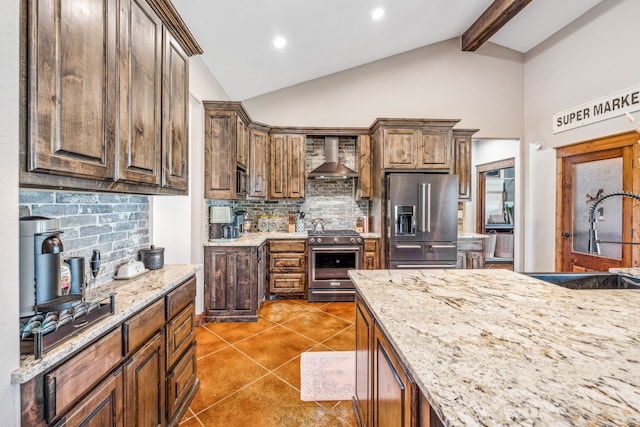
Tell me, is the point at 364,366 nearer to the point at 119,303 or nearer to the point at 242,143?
the point at 119,303

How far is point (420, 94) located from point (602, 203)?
9.67 feet

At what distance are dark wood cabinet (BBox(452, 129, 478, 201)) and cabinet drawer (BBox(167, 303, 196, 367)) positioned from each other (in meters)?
4.13

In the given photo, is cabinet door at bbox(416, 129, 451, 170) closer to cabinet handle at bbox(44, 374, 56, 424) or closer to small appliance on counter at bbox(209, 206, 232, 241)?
small appliance on counter at bbox(209, 206, 232, 241)

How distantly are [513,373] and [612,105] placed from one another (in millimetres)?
4363

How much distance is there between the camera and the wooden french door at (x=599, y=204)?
3.30 meters

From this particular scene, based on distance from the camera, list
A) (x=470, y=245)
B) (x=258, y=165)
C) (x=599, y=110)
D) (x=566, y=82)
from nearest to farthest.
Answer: (x=599, y=110) → (x=566, y=82) → (x=258, y=165) → (x=470, y=245)

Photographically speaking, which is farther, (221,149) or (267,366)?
(221,149)

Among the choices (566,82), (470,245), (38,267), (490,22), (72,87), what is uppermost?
(490,22)

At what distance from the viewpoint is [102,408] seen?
43.1 inches

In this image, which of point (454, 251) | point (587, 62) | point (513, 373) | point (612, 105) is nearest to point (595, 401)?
point (513, 373)

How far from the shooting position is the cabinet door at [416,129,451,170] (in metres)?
4.04

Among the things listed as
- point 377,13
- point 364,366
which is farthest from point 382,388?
point 377,13

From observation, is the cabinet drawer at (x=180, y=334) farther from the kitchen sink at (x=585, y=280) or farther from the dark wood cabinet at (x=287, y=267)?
the kitchen sink at (x=585, y=280)

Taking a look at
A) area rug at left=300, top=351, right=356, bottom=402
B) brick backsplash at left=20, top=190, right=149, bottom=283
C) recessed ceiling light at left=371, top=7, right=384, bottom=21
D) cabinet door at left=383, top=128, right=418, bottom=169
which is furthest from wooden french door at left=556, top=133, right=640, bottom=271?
brick backsplash at left=20, top=190, right=149, bottom=283
